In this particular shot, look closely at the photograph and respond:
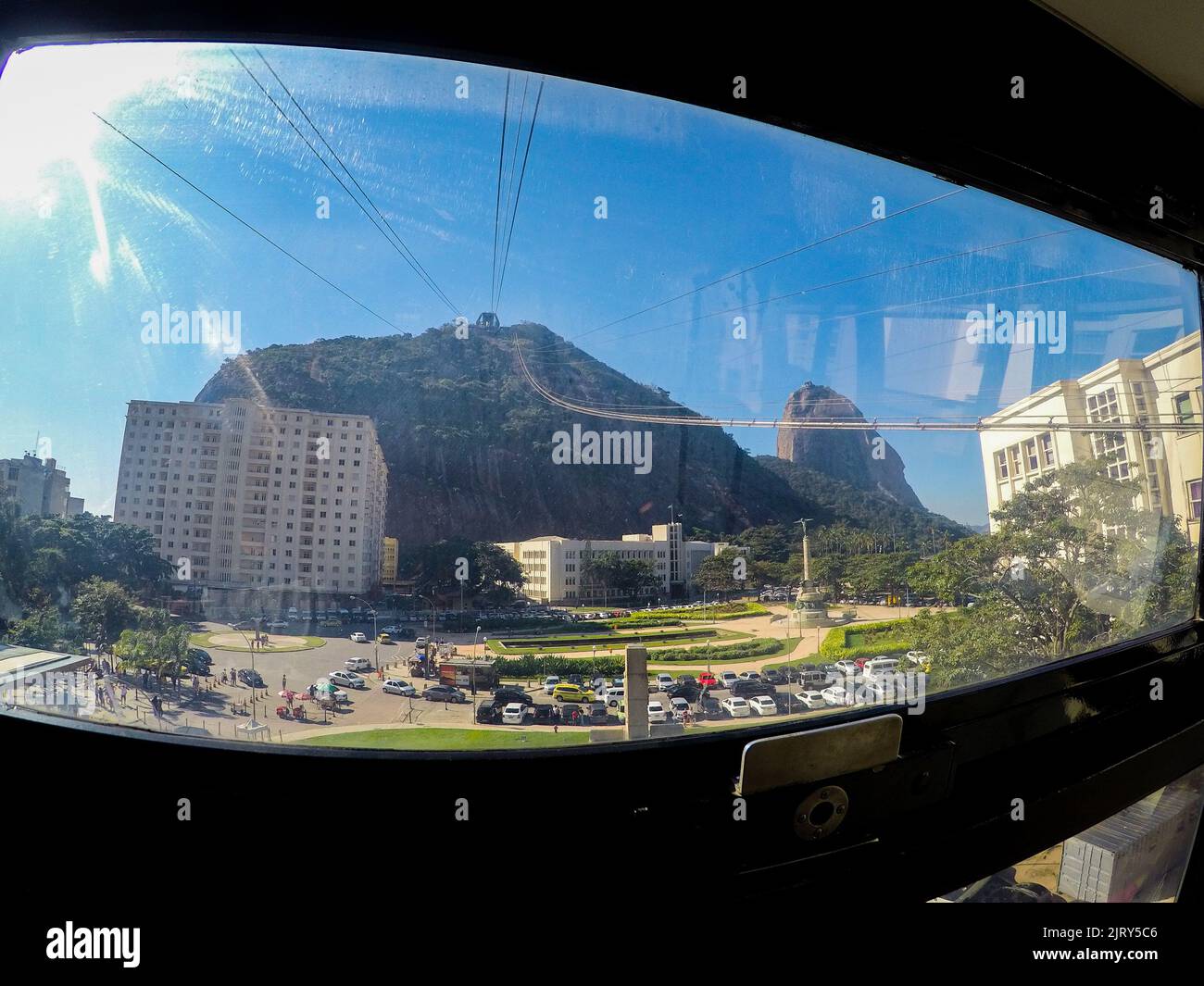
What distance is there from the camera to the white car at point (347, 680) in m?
0.91

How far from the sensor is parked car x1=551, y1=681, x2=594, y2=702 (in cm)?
100

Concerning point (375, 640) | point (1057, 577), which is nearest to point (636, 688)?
point (375, 640)

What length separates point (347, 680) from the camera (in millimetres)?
913

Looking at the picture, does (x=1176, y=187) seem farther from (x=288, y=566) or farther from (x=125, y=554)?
(x=125, y=554)

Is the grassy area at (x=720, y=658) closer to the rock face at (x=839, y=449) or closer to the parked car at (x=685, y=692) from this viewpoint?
the parked car at (x=685, y=692)

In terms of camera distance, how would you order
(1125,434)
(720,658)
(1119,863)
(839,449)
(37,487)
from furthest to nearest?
1. (1125,434)
2. (1119,863)
3. (839,449)
4. (720,658)
5. (37,487)

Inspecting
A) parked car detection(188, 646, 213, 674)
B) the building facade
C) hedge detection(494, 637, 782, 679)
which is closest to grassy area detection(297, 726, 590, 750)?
hedge detection(494, 637, 782, 679)

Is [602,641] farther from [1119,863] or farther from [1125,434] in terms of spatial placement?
[1125,434]

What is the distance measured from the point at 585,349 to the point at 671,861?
103cm

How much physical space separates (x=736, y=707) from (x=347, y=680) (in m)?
0.79

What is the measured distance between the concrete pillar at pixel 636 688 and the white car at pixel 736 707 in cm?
18
